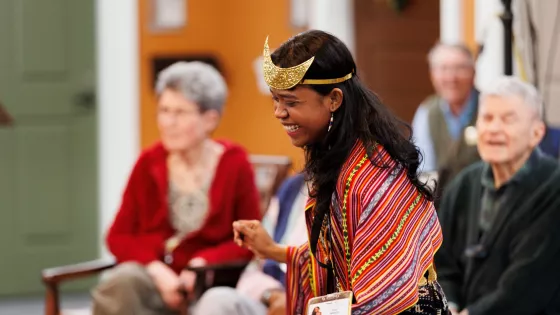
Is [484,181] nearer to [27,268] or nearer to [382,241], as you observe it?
[382,241]

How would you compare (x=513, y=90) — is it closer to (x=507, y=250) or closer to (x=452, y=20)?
(x=507, y=250)

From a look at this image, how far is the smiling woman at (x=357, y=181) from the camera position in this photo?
7.48 ft

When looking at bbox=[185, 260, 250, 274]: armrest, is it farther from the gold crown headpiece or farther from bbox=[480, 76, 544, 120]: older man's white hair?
the gold crown headpiece

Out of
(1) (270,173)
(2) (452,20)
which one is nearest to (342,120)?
(1) (270,173)

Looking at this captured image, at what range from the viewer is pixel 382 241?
2.28 metres

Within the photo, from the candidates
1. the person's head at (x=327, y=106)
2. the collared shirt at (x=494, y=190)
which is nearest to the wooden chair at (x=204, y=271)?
the collared shirt at (x=494, y=190)

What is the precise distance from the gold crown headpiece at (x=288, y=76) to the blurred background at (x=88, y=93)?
155 inches

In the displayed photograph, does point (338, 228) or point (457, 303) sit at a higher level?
point (338, 228)

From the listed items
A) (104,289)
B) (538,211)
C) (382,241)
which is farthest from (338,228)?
(104,289)

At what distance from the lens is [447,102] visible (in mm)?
5391

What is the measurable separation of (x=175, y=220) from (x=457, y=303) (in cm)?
104

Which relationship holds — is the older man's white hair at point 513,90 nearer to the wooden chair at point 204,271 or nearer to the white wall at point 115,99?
the wooden chair at point 204,271

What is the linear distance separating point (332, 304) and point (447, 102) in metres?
3.22

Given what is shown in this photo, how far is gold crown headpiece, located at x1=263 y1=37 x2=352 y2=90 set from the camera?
2.34m
